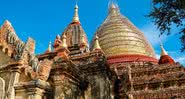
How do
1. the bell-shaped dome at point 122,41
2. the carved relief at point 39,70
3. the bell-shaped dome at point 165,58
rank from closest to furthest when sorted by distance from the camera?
the carved relief at point 39,70 < the bell-shaped dome at point 165,58 < the bell-shaped dome at point 122,41

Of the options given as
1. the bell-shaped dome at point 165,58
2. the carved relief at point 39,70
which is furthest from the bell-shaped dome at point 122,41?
the carved relief at point 39,70

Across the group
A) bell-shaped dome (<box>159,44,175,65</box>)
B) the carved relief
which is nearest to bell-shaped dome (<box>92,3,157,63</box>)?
bell-shaped dome (<box>159,44,175,65</box>)

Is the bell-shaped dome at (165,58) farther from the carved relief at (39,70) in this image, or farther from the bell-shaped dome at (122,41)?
the carved relief at (39,70)

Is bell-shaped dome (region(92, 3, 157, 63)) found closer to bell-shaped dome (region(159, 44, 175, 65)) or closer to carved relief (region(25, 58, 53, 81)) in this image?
bell-shaped dome (region(159, 44, 175, 65))

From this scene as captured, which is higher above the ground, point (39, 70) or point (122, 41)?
point (122, 41)

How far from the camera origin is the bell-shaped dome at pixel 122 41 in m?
29.8

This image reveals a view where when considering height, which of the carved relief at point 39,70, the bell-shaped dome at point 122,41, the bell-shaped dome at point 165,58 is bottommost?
the carved relief at point 39,70

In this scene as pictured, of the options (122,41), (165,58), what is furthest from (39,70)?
(122,41)

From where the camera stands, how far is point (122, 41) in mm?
32469

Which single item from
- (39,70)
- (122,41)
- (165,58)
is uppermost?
(122,41)

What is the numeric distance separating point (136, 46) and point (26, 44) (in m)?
25.6

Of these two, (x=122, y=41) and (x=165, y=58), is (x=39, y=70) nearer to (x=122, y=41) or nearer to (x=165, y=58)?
(x=165, y=58)

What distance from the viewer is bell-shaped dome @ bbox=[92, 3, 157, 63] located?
1174 inches

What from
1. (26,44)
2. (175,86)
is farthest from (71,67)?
(175,86)
